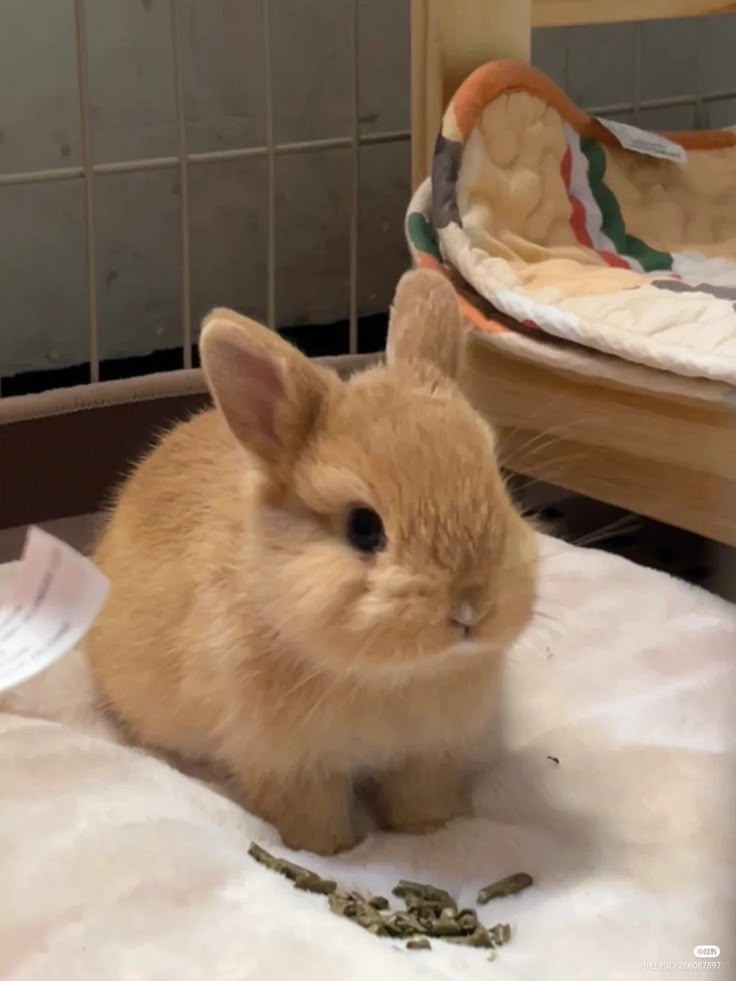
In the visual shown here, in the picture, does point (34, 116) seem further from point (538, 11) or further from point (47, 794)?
point (47, 794)

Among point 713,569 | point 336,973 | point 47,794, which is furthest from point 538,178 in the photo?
point 336,973

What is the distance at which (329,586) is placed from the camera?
969mm

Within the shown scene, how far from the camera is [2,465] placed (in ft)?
5.81

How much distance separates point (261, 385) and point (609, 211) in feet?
3.30

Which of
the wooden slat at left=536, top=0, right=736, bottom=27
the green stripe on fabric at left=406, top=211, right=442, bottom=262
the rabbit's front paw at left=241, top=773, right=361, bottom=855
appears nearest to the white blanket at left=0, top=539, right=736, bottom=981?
the rabbit's front paw at left=241, top=773, right=361, bottom=855

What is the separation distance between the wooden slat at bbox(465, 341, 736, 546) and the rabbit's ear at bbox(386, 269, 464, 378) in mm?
326

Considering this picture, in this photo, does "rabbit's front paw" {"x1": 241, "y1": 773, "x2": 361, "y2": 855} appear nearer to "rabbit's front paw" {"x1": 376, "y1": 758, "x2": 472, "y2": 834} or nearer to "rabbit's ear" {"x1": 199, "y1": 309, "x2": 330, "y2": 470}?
"rabbit's front paw" {"x1": 376, "y1": 758, "x2": 472, "y2": 834}

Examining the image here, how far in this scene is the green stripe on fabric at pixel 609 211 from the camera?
6.08 ft

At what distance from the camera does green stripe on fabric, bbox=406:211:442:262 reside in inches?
65.6

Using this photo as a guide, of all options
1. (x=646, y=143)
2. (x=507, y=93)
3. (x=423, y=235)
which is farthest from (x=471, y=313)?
(x=646, y=143)

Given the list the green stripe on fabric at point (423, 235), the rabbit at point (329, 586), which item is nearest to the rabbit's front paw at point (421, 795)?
the rabbit at point (329, 586)

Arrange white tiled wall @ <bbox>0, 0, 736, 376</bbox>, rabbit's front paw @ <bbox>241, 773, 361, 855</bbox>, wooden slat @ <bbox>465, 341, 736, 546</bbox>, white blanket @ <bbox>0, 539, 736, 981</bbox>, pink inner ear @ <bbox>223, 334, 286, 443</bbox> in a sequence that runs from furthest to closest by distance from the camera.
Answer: white tiled wall @ <bbox>0, 0, 736, 376</bbox>
wooden slat @ <bbox>465, 341, 736, 546</bbox>
rabbit's front paw @ <bbox>241, 773, 361, 855</bbox>
pink inner ear @ <bbox>223, 334, 286, 443</bbox>
white blanket @ <bbox>0, 539, 736, 981</bbox>

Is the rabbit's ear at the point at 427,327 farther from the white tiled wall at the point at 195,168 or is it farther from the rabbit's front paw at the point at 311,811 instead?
the white tiled wall at the point at 195,168

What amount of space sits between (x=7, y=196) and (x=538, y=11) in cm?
87
